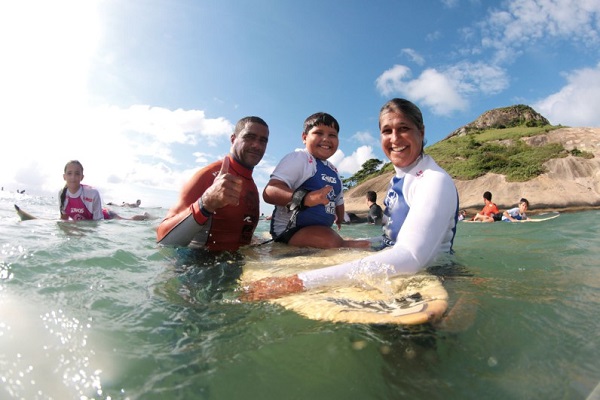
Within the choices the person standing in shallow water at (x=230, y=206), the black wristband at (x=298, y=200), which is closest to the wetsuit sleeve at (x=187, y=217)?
the person standing in shallow water at (x=230, y=206)

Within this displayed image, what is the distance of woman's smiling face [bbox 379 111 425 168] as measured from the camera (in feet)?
8.78

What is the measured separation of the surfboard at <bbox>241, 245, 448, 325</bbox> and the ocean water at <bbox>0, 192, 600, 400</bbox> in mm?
70

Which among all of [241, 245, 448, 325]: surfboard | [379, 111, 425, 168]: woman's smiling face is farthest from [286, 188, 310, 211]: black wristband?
[241, 245, 448, 325]: surfboard

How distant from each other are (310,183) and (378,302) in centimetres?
209

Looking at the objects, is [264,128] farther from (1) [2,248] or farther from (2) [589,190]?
(2) [589,190]

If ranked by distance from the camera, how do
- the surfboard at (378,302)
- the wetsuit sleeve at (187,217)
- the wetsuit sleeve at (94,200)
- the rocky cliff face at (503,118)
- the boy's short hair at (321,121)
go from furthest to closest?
the rocky cliff face at (503,118)
the wetsuit sleeve at (94,200)
the boy's short hair at (321,121)
the wetsuit sleeve at (187,217)
the surfboard at (378,302)

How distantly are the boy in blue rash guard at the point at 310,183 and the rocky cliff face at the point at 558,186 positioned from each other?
23620 millimetres

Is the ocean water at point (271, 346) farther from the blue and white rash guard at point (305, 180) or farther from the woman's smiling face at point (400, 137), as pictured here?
the blue and white rash guard at point (305, 180)

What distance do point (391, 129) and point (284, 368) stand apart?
2.02 metres

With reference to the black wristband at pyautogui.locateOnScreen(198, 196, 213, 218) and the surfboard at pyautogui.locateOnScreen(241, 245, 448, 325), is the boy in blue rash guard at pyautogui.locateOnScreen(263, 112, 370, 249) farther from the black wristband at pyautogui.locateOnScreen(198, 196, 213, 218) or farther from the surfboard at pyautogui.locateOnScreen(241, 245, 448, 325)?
the surfboard at pyautogui.locateOnScreen(241, 245, 448, 325)

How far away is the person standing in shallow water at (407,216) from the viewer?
80.3 inches

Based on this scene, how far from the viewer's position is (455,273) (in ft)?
9.57

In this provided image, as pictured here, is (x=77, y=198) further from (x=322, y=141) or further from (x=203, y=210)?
(x=322, y=141)

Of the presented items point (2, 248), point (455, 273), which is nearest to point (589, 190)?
point (455, 273)
